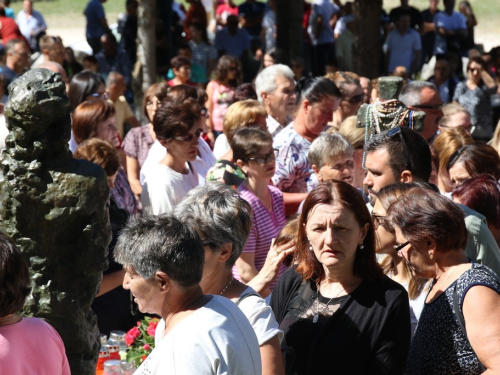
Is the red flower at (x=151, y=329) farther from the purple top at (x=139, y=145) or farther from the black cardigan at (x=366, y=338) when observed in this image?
the purple top at (x=139, y=145)

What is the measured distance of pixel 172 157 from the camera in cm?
601

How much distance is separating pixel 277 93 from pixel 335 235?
4.01 m

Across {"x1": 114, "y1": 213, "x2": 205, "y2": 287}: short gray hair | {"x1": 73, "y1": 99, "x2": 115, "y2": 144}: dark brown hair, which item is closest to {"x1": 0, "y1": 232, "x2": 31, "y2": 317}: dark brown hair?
{"x1": 114, "y1": 213, "x2": 205, "y2": 287}: short gray hair

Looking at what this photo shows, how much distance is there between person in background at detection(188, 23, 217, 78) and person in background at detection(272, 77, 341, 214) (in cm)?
898

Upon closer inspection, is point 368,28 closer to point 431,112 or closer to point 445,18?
point 445,18

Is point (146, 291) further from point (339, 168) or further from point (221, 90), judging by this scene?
point (221, 90)

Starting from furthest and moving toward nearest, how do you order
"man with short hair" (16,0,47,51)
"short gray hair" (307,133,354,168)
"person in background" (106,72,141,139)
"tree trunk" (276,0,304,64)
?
1. "man with short hair" (16,0,47,51)
2. "tree trunk" (276,0,304,64)
3. "person in background" (106,72,141,139)
4. "short gray hair" (307,133,354,168)

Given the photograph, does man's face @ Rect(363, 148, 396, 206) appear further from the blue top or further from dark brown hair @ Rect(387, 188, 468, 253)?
the blue top

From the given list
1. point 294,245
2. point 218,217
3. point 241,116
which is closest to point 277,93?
point 241,116

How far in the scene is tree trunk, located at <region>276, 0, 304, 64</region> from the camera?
15094 mm

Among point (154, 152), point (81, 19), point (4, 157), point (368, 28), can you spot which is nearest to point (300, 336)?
point (4, 157)

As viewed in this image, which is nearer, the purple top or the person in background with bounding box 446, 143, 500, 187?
the person in background with bounding box 446, 143, 500, 187

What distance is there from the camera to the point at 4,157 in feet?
11.8

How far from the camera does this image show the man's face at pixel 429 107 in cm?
668
